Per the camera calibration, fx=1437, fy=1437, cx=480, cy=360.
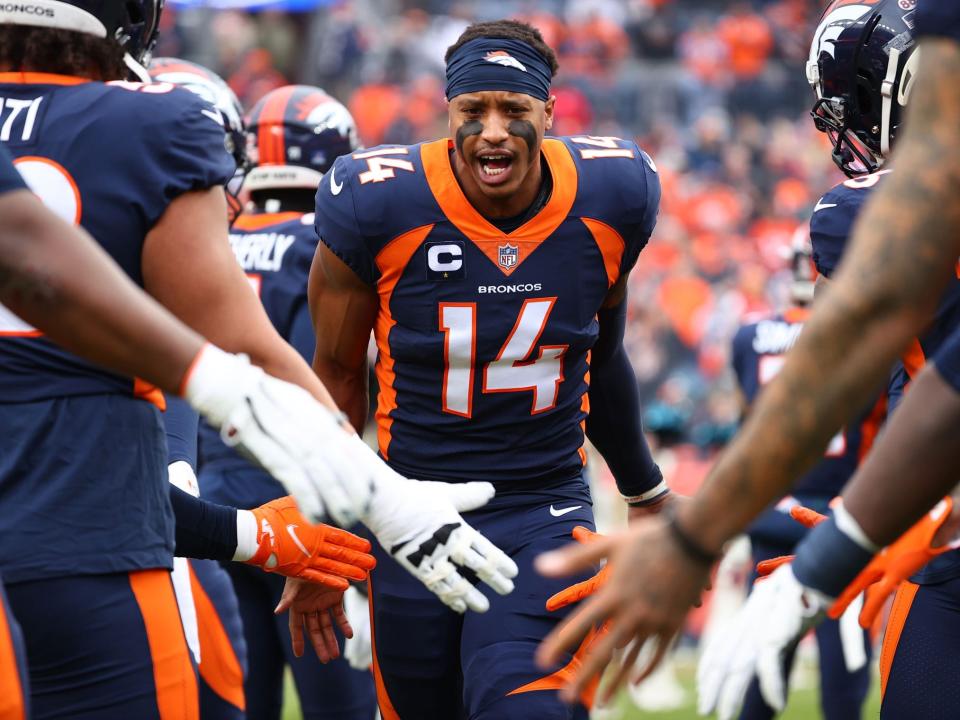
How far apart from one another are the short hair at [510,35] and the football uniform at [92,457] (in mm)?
1385

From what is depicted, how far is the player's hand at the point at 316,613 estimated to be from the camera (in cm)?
367

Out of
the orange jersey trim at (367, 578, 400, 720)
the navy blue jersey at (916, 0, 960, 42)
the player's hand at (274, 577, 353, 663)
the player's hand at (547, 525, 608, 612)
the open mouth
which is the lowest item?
the orange jersey trim at (367, 578, 400, 720)

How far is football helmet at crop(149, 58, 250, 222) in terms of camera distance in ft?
16.7

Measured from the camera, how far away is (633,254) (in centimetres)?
385

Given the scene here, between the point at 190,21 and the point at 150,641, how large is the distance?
15.5 metres

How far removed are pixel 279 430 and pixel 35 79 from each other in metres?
0.93

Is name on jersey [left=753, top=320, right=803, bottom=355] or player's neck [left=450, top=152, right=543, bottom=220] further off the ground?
player's neck [left=450, top=152, right=543, bottom=220]

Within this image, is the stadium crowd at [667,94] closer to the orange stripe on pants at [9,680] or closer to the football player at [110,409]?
the football player at [110,409]

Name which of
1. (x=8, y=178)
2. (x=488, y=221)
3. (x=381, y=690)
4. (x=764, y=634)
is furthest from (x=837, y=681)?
(x=8, y=178)

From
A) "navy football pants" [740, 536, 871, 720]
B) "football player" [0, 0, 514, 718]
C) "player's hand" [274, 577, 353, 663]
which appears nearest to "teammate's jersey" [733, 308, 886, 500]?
"navy football pants" [740, 536, 871, 720]

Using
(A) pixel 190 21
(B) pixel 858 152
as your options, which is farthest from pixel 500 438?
(A) pixel 190 21

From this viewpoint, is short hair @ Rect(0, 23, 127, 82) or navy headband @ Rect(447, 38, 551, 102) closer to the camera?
short hair @ Rect(0, 23, 127, 82)

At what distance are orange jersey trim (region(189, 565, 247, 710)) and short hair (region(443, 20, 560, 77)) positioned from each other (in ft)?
5.78

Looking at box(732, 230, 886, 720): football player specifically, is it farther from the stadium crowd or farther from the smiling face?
the stadium crowd
